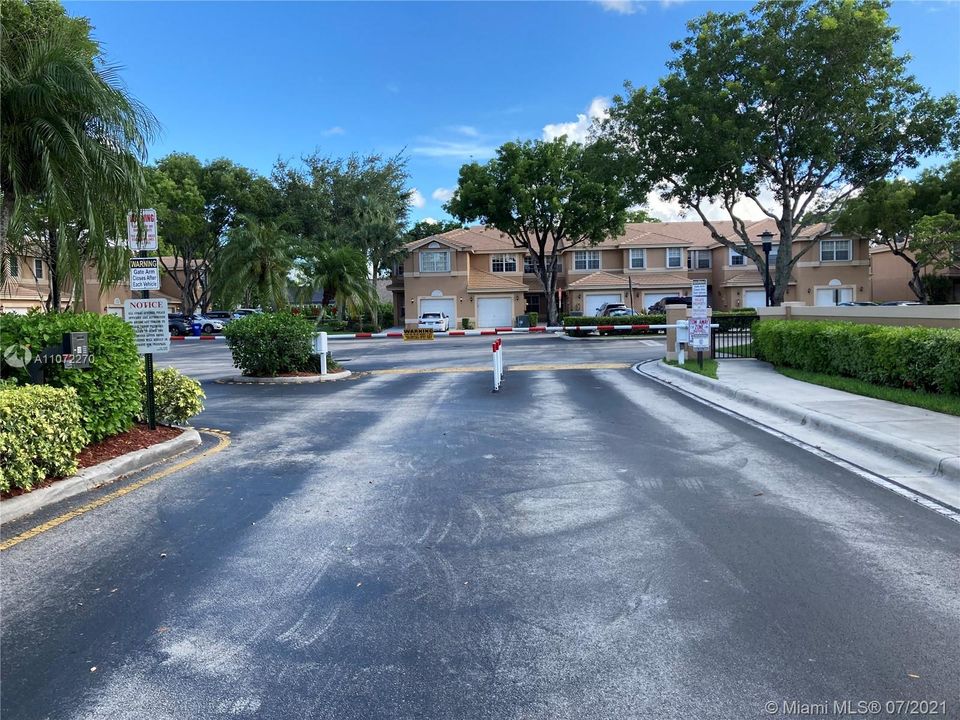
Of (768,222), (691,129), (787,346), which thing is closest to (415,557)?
(787,346)

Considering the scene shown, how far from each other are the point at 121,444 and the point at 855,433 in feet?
28.0

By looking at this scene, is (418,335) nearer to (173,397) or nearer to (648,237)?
(648,237)

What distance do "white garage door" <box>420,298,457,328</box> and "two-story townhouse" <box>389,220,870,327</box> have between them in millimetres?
70

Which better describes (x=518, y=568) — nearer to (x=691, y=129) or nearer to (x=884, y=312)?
(x=884, y=312)

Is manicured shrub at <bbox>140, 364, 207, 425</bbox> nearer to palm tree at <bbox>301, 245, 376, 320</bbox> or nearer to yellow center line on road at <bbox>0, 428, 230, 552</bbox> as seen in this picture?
yellow center line on road at <bbox>0, 428, 230, 552</bbox>

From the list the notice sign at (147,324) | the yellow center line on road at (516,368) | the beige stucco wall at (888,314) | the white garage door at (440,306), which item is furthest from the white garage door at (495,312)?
the notice sign at (147,324)

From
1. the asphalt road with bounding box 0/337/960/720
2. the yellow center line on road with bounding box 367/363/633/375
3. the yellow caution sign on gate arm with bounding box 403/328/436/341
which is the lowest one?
the asphalt road with bounding box 0/337/960/720

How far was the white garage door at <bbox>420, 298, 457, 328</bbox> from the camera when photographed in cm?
5212

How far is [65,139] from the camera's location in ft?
26.6

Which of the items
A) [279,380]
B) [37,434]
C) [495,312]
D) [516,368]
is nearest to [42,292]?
[495,312]

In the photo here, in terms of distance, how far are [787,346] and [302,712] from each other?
51.2ft

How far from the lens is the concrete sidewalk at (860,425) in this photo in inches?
284

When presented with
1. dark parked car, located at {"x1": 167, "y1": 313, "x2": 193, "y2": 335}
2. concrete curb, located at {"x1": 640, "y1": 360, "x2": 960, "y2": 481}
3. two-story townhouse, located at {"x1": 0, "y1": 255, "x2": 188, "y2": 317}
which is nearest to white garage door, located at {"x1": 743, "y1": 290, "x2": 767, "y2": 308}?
two-story townhouse, located at {"x1": 0, "y1": 255, "x2": 188, "y2": 317}

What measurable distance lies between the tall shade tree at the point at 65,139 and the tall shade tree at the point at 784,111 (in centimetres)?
2422
